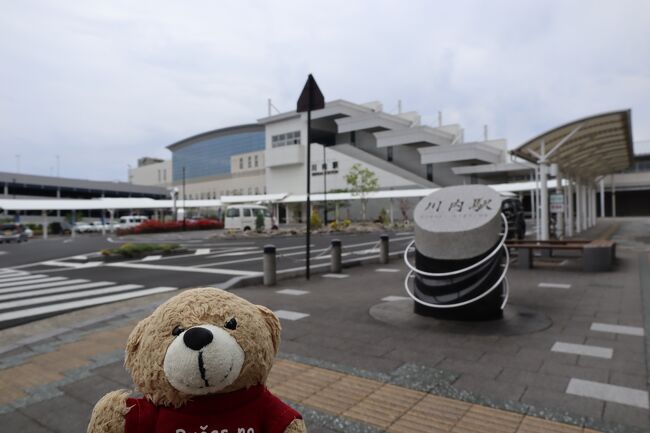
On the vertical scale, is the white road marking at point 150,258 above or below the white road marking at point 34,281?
above

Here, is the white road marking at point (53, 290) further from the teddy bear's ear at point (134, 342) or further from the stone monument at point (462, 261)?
the teddy bear's ear at point (134, 342)

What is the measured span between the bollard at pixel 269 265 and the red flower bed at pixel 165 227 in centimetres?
2845

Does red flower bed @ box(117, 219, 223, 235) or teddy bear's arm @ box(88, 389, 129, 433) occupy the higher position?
red flower bed @ box(117, 219, 223, 235)

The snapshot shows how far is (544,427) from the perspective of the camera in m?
3.03

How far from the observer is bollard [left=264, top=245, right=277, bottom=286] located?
927cm

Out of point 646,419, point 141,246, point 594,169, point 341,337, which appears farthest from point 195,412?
point 594,169

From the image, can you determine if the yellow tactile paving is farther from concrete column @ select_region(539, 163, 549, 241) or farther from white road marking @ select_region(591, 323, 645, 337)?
concrete column @ select_region(539, 163, 549, 241)

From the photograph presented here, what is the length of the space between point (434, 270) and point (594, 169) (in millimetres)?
20169

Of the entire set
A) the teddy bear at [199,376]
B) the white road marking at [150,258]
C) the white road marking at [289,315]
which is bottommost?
the white road marking at [289,315]

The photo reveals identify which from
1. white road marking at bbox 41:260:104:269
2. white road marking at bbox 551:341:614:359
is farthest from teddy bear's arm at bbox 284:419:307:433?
white road marking at bbox 41:260:104:269

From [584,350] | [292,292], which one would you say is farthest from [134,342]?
[292,292]

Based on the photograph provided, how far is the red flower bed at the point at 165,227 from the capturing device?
34.5m

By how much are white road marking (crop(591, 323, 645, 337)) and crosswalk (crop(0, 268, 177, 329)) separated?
25.5ft

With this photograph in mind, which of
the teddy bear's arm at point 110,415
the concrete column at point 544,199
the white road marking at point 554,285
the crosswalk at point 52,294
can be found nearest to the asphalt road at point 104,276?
the crosswalk at point 52,294
